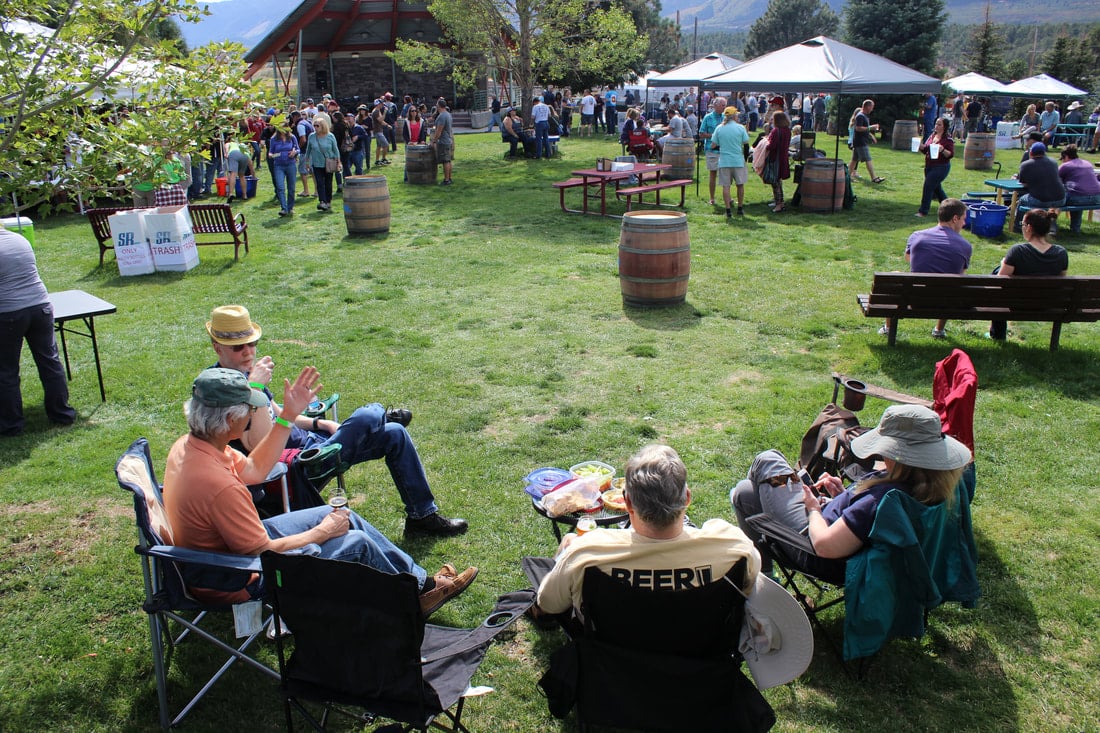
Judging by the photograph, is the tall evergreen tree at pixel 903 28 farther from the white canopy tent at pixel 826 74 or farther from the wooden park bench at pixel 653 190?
the wooden park bench at pixel 653 190

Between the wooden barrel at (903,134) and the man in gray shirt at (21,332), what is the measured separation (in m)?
24.2

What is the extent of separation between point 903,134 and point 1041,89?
667 centimetres

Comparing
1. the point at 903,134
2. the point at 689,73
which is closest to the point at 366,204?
the point at 689,73

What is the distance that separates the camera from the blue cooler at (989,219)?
12.3 metres

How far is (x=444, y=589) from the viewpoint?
3.64m

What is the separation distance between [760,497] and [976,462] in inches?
96.1

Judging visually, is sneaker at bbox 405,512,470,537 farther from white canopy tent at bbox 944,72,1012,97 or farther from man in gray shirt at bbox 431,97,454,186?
white canopy tent at bbox 944,72,1012,97

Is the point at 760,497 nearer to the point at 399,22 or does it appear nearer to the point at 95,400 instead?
the point at 95,400

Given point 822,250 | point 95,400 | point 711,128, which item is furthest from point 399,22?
point 95,400

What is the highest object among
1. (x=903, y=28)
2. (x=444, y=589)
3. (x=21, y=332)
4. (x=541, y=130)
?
(x=903, y=28)

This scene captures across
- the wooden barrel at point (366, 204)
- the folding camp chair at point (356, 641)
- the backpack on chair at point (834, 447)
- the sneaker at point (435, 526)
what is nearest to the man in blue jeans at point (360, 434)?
the sneaker at point (435, 526)

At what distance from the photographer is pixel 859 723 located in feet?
10.9

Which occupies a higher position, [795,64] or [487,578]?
[795,64]

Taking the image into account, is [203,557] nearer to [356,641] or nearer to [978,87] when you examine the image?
[356,641]
